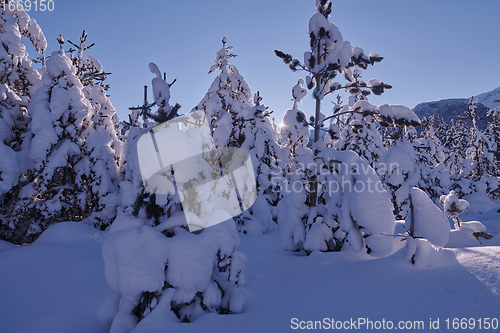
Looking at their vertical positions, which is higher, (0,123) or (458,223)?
(0,123)

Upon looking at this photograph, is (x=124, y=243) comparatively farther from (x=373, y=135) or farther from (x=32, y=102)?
(x=373, y=135)

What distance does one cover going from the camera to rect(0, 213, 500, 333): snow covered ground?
217 cm

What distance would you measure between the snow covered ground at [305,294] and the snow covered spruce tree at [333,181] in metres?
0.46

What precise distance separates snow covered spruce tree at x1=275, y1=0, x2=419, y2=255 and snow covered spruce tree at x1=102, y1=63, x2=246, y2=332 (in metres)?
1.87

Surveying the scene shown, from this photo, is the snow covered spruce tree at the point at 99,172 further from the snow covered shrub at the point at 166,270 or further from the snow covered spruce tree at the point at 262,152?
the snow covered shrub at the point at 166,270

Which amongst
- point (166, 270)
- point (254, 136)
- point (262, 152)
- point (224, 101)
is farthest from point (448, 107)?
point (166, 270)

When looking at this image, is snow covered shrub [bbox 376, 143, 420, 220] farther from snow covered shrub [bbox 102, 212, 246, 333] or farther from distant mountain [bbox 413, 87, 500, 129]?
distant mountain [bbox 413, 87, 500, 129]

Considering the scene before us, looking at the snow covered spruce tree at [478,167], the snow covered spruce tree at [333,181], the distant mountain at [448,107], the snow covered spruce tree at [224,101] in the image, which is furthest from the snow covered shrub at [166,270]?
the distant mountain at [448,107]

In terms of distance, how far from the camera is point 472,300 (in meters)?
2.05

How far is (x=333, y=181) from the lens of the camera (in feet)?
14.0

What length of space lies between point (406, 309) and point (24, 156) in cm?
1042

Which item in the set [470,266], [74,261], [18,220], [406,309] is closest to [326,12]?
[470,266]

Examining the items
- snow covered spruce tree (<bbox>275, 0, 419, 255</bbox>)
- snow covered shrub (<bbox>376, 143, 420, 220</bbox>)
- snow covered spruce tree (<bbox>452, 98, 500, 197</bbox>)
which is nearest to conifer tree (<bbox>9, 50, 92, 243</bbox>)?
snow covered spruce tree (<bbox>275, 0, 419, 255</bbox>)

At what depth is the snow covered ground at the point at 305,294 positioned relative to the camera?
7.13 feet
